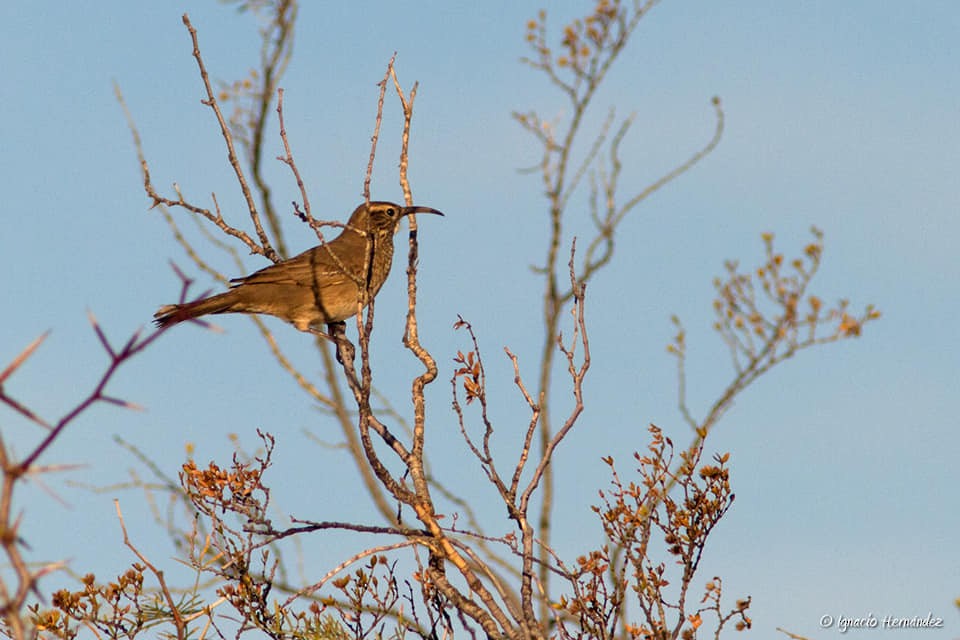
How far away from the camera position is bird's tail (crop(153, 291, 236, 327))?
943cm

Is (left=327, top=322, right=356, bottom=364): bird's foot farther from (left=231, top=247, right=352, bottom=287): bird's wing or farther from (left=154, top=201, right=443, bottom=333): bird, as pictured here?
(left=231, top=247, right=352, bottom=287): bird's wing

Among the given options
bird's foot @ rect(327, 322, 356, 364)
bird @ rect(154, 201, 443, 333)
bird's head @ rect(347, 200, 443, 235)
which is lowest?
bird's foot @ rect(327, 322, 356, 364)

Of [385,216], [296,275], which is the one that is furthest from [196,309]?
[385,216]

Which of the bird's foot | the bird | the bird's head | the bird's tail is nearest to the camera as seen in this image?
the bird's foot

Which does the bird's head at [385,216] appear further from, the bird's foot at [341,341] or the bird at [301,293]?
the bird's foot at [341,341]

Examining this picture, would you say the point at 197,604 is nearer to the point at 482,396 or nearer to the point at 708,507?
the point at 482,396

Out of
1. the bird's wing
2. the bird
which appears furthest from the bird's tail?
the bird's wing

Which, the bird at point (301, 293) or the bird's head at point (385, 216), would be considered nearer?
the bird at point (301, 293)

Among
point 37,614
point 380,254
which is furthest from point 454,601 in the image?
point 380,254

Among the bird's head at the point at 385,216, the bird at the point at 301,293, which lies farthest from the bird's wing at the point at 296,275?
the bird's head at the point at 385,216

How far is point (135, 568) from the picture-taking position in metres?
5.87

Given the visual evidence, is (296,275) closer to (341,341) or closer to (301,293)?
(301,293)

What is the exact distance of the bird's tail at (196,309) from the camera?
943 cm

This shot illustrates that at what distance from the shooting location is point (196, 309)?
9.82 m
